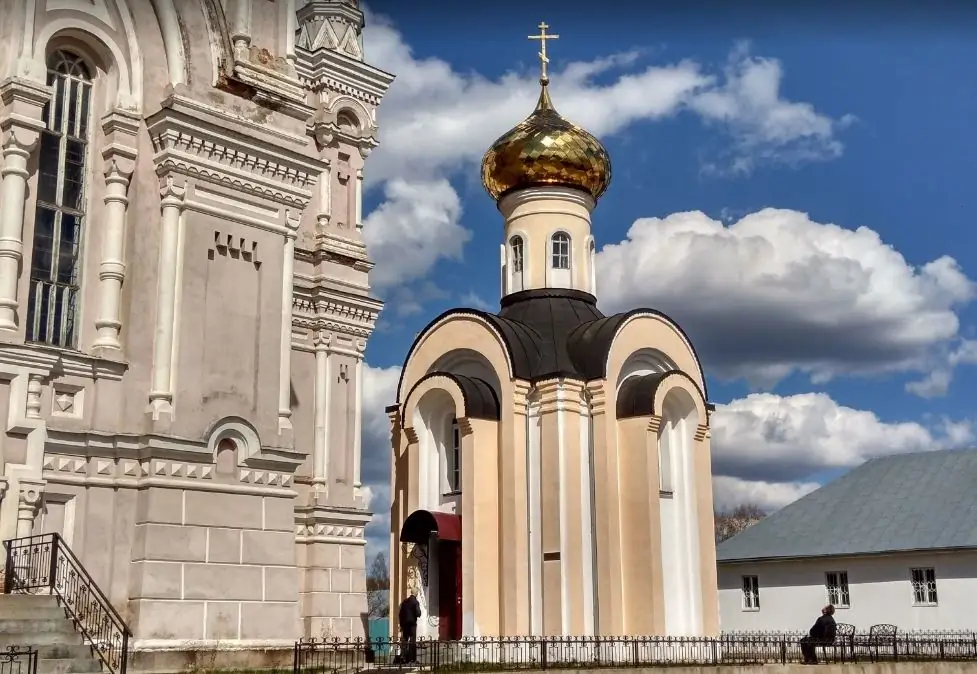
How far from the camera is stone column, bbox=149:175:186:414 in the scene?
544 inches

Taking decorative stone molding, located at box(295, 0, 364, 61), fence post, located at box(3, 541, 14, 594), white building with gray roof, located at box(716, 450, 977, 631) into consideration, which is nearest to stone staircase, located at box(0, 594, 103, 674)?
fence post, located at box(3, 541, 14, 594)

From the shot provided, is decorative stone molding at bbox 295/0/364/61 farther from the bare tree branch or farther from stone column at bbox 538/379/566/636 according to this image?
the bare tree branch

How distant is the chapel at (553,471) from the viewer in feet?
68.6

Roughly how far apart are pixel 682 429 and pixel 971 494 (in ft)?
28.7

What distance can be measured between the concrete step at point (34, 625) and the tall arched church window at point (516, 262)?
14.8 meters

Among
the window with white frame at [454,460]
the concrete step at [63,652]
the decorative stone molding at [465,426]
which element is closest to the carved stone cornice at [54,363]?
the concrete step at [63,652]

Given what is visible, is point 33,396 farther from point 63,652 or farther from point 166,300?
point 63,652

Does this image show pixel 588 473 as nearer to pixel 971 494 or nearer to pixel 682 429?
pixel 682 429

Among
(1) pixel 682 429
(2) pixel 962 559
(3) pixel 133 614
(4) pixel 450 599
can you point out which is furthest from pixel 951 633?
(3) pixel 133 614

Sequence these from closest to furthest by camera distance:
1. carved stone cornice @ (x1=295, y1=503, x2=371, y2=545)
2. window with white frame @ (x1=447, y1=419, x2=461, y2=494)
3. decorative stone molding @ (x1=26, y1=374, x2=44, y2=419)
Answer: decorative stone molding @ (x1=26, y1=374, x2=44, y2=419)
carved stone cornice @ (x1=295, y1=503, x2=371, y2=545)
window with white frame @ (x1=447, y1=419, x2=461, y2=494)

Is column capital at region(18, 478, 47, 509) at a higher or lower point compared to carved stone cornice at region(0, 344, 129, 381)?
lower

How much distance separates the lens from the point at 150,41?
48.4ft

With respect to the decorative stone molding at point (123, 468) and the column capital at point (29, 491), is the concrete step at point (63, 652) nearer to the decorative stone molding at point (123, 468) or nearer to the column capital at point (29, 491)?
the column capital at point (29, 491)

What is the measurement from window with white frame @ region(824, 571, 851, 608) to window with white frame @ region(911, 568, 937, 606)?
1.66 metres
